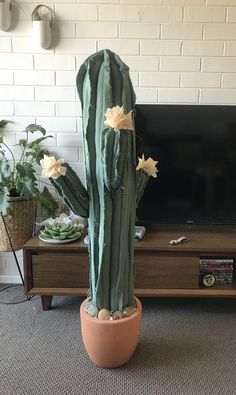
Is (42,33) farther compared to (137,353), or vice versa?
(42,33)

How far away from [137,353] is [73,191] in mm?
838

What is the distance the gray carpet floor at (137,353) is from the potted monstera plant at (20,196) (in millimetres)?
420

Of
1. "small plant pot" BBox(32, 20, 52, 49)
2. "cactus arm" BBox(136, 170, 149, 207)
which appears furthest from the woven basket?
"small plant pot" BBox(32, 20, 52, 49)

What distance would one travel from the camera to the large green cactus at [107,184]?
4.56 feet

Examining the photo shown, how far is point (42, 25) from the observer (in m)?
2.07

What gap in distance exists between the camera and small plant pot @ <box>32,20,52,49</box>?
2072 mm

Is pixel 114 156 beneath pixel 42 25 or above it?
beneath

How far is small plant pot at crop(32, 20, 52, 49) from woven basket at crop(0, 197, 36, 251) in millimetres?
910

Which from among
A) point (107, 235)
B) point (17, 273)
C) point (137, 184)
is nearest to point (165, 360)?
point (107, 235)

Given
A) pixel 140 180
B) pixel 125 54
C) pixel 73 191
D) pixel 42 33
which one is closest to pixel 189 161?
pixel 140 180

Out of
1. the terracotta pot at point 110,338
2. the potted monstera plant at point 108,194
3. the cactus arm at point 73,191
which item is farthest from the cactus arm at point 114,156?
the terracotta pot at point 110,338

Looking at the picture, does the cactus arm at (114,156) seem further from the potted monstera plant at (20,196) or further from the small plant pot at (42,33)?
the small plant pot at (42,33)

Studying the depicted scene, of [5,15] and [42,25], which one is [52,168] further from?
[5,15]

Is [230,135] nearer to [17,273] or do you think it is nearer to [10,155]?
[10,155]
